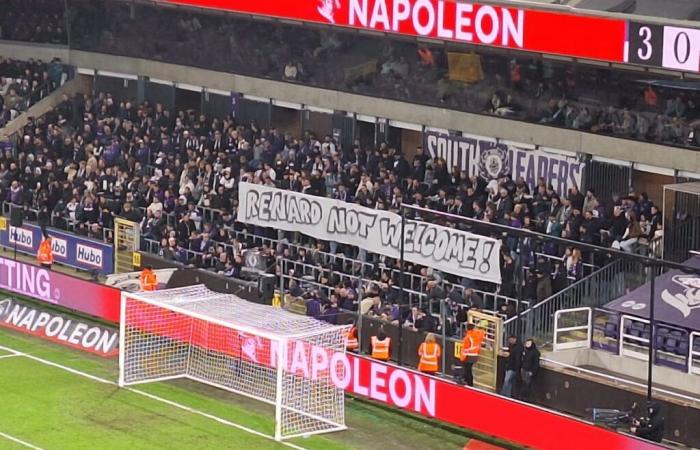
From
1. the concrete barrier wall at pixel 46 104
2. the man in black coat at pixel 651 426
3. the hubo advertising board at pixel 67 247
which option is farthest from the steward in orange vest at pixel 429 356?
the concrete barrier wall at pixel 46 104

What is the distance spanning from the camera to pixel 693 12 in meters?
31.2

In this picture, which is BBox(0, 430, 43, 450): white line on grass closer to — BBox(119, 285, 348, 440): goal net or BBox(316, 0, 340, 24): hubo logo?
BBox(119, 285, 348, 440): goal net

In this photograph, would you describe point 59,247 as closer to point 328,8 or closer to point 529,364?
point 328,8

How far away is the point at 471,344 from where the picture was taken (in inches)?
1137

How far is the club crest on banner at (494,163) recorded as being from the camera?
3644cm

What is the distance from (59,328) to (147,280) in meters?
1.99

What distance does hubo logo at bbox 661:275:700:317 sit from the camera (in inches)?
1147

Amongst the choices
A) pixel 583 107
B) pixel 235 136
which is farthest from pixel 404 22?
pixel 235 136

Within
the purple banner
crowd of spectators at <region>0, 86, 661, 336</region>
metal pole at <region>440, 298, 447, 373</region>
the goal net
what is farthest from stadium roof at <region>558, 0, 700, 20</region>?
the goal net

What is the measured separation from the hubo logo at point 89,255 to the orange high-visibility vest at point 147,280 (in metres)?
3.73

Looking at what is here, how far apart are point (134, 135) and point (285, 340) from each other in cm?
1706

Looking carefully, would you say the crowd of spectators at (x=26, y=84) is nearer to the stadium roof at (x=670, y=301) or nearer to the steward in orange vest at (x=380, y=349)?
the steward in orange vest at (x=380, y=349)

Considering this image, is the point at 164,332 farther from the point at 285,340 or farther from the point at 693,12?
the point at 693,12

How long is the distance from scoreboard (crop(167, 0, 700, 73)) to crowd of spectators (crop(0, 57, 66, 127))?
41.1 ft
